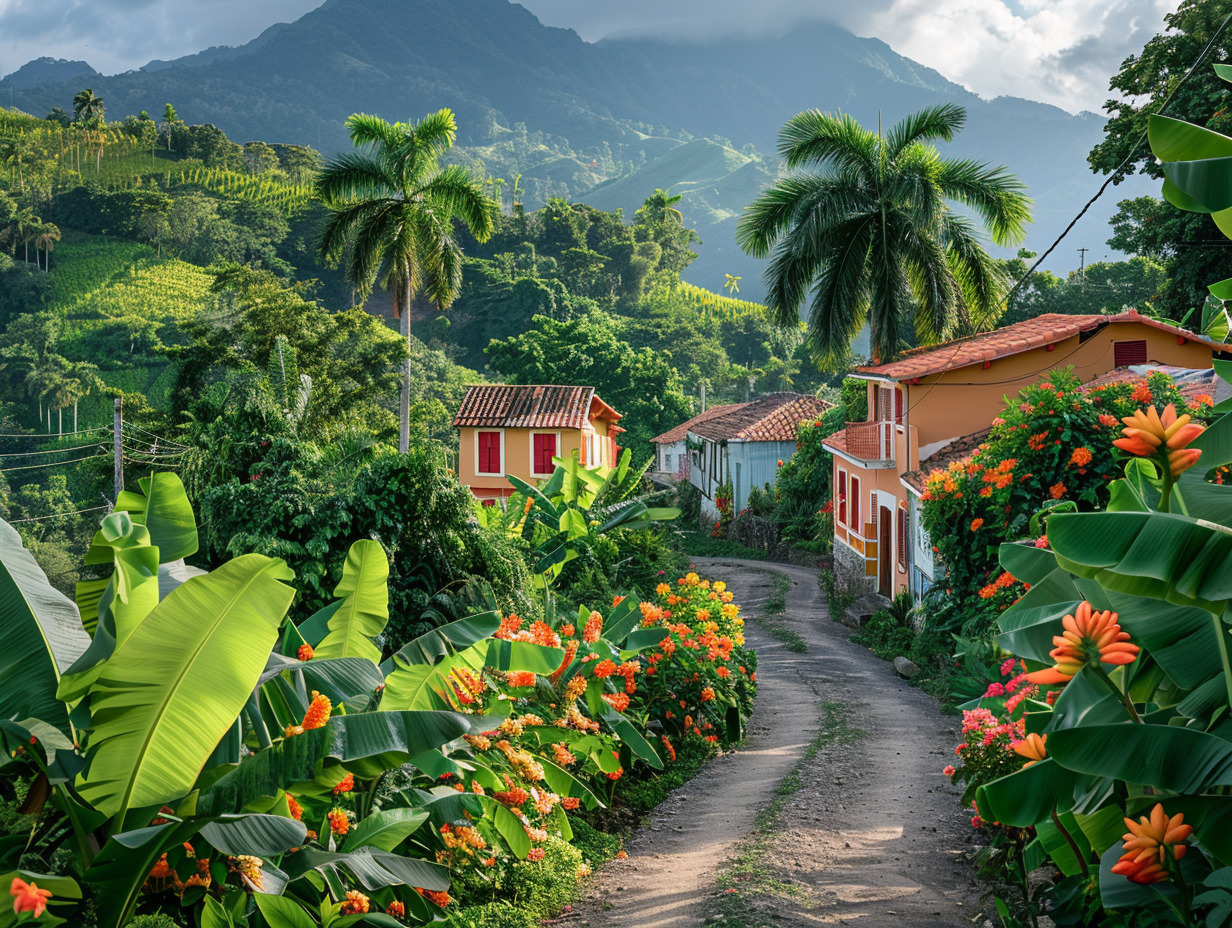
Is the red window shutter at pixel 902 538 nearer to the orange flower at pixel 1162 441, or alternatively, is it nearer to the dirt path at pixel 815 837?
the dirt path at pixel 815 837

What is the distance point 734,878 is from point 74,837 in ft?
13.4

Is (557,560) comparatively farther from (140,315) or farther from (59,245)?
(59,245)

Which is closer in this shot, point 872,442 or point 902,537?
point 902,537

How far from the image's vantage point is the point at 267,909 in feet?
14.3

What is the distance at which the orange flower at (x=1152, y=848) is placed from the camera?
334cm

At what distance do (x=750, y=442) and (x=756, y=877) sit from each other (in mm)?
31198

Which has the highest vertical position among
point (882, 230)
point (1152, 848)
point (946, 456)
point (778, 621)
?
point (882, 230)

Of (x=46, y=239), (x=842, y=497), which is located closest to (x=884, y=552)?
(x=842, y=497)

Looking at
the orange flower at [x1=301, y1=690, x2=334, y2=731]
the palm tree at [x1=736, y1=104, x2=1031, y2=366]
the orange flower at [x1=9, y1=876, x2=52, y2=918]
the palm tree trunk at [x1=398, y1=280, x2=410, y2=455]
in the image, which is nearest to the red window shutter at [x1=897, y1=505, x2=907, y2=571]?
the palm tree at [x1=736, y1=104, x2=1031, y2=366]

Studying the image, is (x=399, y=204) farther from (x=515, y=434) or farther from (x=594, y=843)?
(x=594, y=843)

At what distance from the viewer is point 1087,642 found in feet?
11.3

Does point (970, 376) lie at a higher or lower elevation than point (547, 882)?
higher

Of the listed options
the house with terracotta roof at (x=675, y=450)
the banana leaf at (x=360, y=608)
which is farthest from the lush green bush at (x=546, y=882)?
the house with terracotta roof at (x=675, y=450)

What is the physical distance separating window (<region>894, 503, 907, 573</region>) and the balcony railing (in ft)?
3.59
